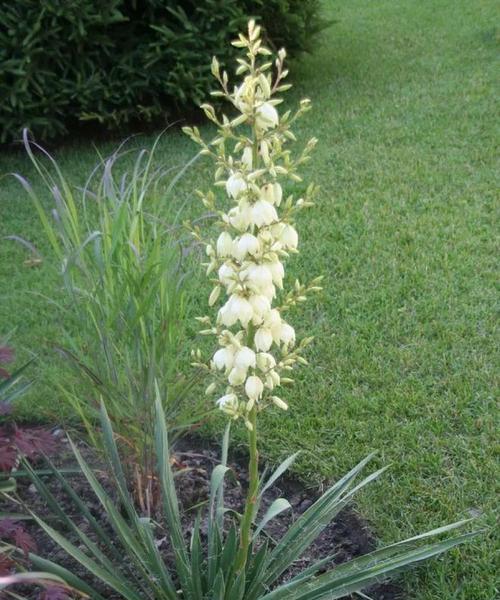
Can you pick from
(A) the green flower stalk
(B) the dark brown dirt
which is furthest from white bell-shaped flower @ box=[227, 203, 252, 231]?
(B) the dark brown dirt

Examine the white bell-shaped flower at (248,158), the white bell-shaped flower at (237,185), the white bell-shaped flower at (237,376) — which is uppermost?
the white bell-shaped flower at (248,158)

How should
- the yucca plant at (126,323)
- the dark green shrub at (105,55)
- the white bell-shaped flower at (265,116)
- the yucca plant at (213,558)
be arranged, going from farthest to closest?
the dark green shrub at (105,55), the yucca plant at (126,323), the yucca plant at (213,558), the white bell-shaped flower at (265,116)

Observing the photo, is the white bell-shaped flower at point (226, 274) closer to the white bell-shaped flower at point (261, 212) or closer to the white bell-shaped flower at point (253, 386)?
the white bell-shaped flower at point (261, 212)

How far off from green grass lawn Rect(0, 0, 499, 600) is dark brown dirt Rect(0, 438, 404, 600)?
83 millimetres

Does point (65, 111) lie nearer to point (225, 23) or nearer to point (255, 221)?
point (225, 23)

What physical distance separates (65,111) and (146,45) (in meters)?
0.86

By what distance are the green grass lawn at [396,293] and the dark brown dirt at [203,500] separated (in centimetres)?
8

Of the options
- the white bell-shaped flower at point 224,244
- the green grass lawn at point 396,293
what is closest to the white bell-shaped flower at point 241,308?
the white bell-shaped flower at point 224,244

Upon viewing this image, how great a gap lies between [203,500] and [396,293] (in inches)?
64.1

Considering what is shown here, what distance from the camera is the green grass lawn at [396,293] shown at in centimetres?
276

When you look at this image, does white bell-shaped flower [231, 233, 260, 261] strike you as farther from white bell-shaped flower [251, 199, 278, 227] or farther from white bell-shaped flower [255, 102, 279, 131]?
white bell-shaped flower [255, 102, 279, 131]

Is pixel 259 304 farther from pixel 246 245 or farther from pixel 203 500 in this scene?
pixel 203 500

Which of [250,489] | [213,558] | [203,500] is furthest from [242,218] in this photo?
[203,500]

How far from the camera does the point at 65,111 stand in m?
6.39
